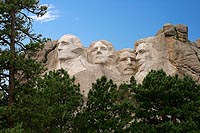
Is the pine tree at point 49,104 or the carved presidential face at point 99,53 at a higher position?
the carved presidential face at point 99,53

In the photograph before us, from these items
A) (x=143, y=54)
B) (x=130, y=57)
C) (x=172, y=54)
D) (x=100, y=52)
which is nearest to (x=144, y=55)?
(x=143, y=54)

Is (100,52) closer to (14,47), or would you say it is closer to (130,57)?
(130,57)

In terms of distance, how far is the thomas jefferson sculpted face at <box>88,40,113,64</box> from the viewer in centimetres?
2023

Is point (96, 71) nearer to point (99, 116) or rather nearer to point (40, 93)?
point (99, 116)

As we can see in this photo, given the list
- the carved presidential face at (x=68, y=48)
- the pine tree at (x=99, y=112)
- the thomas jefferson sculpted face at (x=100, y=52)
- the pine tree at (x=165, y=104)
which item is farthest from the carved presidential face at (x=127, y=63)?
the pine tree at (x=99, y=112)

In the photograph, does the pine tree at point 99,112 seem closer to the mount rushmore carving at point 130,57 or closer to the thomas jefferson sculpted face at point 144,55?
the mount rushmore carving at point 130,57

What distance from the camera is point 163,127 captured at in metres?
14.4

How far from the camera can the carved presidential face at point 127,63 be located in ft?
67.3

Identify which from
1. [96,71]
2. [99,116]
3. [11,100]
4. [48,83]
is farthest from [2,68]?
[96,71]

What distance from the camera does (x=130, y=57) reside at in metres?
20.6

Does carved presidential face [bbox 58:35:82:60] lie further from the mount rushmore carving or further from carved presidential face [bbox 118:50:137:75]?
carved presidential face [bbox 118:50:137:75]

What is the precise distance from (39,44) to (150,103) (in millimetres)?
4817

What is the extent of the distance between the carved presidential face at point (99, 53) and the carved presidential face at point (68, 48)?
0.66m

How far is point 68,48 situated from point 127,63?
266cm
